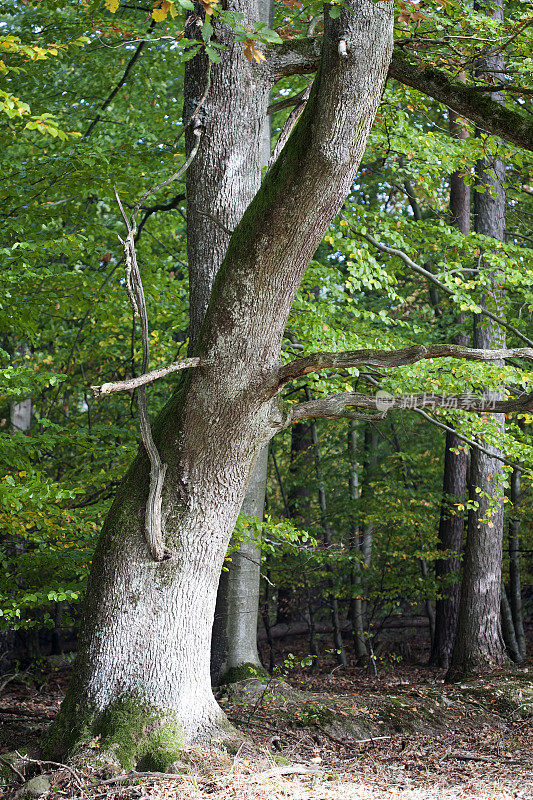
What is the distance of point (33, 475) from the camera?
5164 millimetres

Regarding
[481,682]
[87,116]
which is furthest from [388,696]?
[87,116]

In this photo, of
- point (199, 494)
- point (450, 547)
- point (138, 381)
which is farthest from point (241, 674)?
point (450, 547)

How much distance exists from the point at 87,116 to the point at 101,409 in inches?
177

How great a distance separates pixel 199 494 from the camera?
13.1 feet

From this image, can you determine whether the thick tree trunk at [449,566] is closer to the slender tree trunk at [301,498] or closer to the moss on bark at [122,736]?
the slender tree trunk at [301,498]

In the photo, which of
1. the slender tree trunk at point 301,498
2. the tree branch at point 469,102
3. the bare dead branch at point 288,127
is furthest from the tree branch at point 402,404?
the slender tree trunk at point 301,498

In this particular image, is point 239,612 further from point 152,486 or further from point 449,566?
point 449,566

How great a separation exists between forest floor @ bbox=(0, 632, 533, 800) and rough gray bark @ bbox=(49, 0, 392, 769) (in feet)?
0.87

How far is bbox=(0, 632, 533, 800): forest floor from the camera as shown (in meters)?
3.61

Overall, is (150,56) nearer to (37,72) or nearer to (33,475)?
(37,72)

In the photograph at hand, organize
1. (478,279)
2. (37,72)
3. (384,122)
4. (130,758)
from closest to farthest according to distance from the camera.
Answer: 1. (130,758)
2. (384,122)
3. (478,279)
4. (37,72)

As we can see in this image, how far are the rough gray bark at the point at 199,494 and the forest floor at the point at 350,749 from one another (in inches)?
10.4

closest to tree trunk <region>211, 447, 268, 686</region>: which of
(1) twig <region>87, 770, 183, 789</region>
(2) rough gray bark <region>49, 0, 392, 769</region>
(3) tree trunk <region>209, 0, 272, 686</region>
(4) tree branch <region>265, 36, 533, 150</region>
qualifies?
(3) tree trunk <region>209, 0, 272, 686</region>

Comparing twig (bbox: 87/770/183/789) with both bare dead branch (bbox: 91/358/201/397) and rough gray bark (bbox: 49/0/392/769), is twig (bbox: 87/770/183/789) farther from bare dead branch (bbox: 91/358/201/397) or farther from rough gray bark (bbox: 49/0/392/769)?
bare dead branch (bbox: 91/358/201/397)
